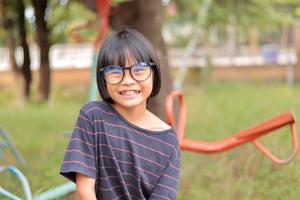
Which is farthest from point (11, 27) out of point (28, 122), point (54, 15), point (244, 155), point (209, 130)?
point (244, 155)

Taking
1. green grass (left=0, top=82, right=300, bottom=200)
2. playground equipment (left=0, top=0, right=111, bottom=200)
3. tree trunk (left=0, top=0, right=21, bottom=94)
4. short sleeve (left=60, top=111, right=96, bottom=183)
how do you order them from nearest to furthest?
short sleeve (left=60, top=111, right=96, bottom=183) < playground equipment (left=0, top=0, right=111, bottom=200) < green grass (left=0, top=82, right=300, bottom=200) < tree trunk (left=0, top=0, right=21, bottom=94)

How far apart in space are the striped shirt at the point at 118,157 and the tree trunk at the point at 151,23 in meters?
2.90

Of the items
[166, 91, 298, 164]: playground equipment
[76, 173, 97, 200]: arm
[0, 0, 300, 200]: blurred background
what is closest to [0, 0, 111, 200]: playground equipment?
[0, 0, 300, 200]: blurred background

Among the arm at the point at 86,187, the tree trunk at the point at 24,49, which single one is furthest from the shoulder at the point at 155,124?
the tree trunk at the point at 24,49

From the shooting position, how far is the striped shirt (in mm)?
1829

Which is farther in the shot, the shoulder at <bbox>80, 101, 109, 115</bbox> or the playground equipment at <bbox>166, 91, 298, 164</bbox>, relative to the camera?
the playground equipment at <bbox>166, 91, 298, 164</bbox>

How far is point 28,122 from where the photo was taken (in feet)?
24.6

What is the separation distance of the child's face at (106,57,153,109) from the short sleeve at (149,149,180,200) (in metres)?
0.21

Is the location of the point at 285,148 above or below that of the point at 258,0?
below

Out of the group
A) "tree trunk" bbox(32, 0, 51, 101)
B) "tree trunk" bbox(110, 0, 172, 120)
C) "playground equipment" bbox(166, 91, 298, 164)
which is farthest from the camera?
"tree trunk" bbox(32, 0, 51, 101)

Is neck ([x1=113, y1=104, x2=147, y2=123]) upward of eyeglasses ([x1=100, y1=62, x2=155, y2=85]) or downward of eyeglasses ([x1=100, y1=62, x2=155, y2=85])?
downward

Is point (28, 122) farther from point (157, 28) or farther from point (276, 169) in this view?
point (276, 169)

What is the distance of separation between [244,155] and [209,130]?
67.8 inches

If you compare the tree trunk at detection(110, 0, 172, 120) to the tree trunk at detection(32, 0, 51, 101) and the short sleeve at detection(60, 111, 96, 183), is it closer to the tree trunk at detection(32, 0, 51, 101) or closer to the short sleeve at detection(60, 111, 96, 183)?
the short sleeve at detection(60, 111, 96, 183)
